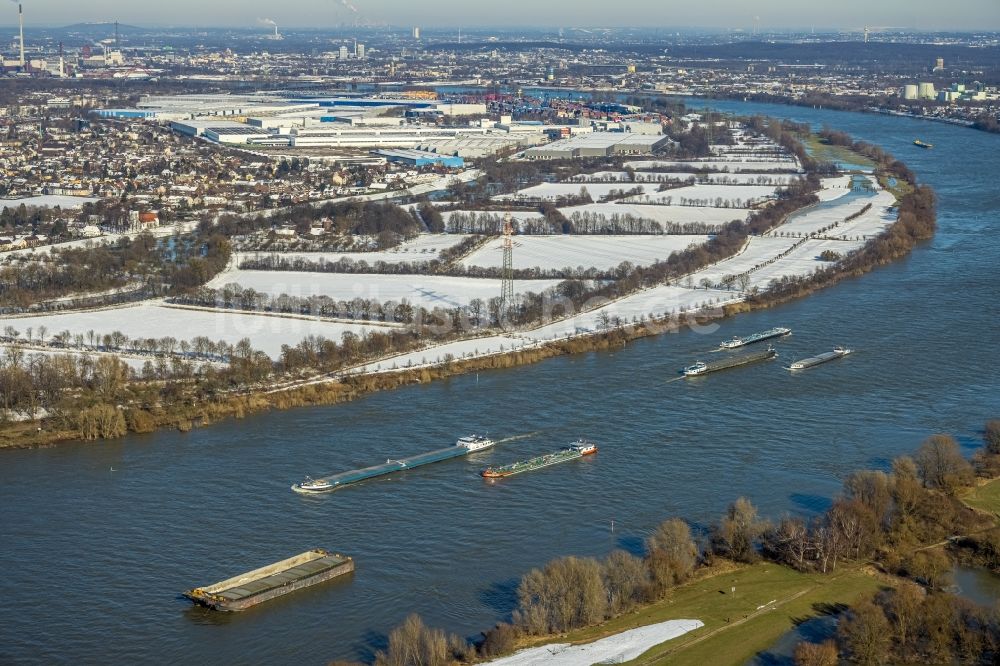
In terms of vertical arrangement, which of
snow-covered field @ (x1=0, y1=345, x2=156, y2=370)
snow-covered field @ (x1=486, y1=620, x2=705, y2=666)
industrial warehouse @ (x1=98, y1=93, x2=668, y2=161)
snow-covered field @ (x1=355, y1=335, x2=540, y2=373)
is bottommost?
snow-covered field @ (x1=486, y1=620, x2=705, y2=666)

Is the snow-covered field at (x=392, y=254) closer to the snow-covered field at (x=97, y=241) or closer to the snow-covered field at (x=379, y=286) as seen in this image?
the snow-covered field at (x=379, y=286)

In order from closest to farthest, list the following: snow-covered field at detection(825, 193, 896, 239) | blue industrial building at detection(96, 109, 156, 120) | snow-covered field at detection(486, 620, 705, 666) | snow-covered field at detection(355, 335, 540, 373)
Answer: snow-covered field at detection(486, 620, 705, 666) → snow-covered field at detection(355, 335, 540, 373) → snow-covered field at detection(825, 193, 896, 239) → blue industrial building at detection(96, 109, 156, 120)

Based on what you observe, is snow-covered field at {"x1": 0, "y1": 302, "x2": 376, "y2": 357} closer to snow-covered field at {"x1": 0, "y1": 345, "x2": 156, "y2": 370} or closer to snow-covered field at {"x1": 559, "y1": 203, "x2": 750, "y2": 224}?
snow-covered field at {"x1": 0, "y1": 345, "x2": 156, "y2": 370}

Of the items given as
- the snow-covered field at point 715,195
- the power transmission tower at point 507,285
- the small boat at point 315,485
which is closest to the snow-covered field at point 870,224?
the snow-covered field at point 715,195

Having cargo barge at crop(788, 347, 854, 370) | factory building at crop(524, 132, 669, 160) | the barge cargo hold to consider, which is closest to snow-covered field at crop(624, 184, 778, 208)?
factory building at crop(524, 132, 669, 160)

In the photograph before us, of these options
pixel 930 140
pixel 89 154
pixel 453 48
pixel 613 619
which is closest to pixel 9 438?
pixel 613 619

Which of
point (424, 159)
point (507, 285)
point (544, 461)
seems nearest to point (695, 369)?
point (544, 461)
